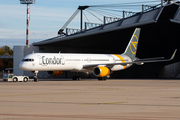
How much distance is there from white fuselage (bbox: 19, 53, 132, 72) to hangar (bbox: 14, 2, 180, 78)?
5498 millimetres

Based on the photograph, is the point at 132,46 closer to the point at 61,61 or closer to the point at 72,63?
the point at 72,63

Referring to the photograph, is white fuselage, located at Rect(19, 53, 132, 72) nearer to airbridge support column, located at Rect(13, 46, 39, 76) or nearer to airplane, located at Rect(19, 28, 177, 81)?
airplane, located at Rect(19, 28, 177, 81)

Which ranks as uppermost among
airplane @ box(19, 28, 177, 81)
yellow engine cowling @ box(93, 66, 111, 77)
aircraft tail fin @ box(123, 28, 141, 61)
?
aircraft tail fin @ box(123, 28, 141, 61)

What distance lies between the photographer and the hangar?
43.2 meters

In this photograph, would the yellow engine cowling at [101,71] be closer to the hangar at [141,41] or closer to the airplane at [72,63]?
the airplane at [72,63]

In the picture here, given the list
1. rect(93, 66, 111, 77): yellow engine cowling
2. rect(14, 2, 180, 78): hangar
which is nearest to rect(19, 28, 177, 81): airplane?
rect(93, 66, 111, 77): yellow engine cowling

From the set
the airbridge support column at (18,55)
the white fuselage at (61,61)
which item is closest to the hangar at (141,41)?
the airbridge support column at (18,55)

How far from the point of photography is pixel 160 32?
49406mm

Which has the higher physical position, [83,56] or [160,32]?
[160,32]

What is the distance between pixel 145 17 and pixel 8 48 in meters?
96.3

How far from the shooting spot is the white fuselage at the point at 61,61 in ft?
115

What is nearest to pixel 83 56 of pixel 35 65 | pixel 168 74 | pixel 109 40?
pixel 35 65

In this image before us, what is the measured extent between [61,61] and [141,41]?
22142 millimetres

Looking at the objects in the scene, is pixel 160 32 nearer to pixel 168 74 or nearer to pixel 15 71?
pixel 168 74
